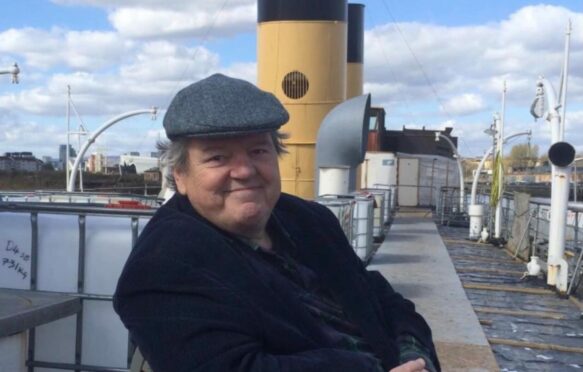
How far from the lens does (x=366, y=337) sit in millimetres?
2316

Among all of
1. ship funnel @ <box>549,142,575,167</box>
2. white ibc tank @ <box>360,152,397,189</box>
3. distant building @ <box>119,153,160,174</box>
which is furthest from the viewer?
distant building @ <box>119,153,160,174</box>

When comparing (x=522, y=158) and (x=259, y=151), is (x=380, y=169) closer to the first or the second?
(x=259, y=151)

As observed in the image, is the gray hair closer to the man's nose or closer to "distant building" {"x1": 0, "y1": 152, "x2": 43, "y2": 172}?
the man's nose

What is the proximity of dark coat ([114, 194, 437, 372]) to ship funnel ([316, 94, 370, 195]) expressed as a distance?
663cm

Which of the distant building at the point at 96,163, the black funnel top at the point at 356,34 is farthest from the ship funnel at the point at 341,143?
the distant building at the point at 96,163

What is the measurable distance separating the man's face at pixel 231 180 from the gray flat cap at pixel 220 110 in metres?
0.05

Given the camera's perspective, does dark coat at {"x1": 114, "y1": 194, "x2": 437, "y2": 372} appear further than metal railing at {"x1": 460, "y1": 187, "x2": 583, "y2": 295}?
No

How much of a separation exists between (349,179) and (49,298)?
6158mm

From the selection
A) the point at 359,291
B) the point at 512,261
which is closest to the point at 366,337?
the point at 359,291

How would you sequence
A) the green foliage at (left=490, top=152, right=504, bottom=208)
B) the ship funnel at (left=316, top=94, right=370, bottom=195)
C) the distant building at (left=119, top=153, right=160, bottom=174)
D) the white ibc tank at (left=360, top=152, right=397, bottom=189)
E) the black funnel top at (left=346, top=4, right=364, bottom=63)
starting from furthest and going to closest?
the distant building at (left=119, top=153, right=160, bottom=174)
the white ibc tank at (left=360, top=152, right=397, bottom=189)
the black funnel top at (left=346, top=4, right=364, bottom=63)
the green foliage at (left=490, top=152, right=504, bottom=208)
the ship funnel at (left=316, top=94, right=370, bottom=195)

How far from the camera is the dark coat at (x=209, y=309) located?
74.0 inches

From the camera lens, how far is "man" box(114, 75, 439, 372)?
191 centimetres

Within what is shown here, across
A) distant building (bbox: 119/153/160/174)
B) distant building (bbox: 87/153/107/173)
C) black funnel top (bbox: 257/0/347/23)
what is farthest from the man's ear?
distant building (bbox: 87/153/107/173)

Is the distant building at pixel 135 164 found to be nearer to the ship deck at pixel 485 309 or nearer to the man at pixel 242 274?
the ship deck at pixel 485 309
